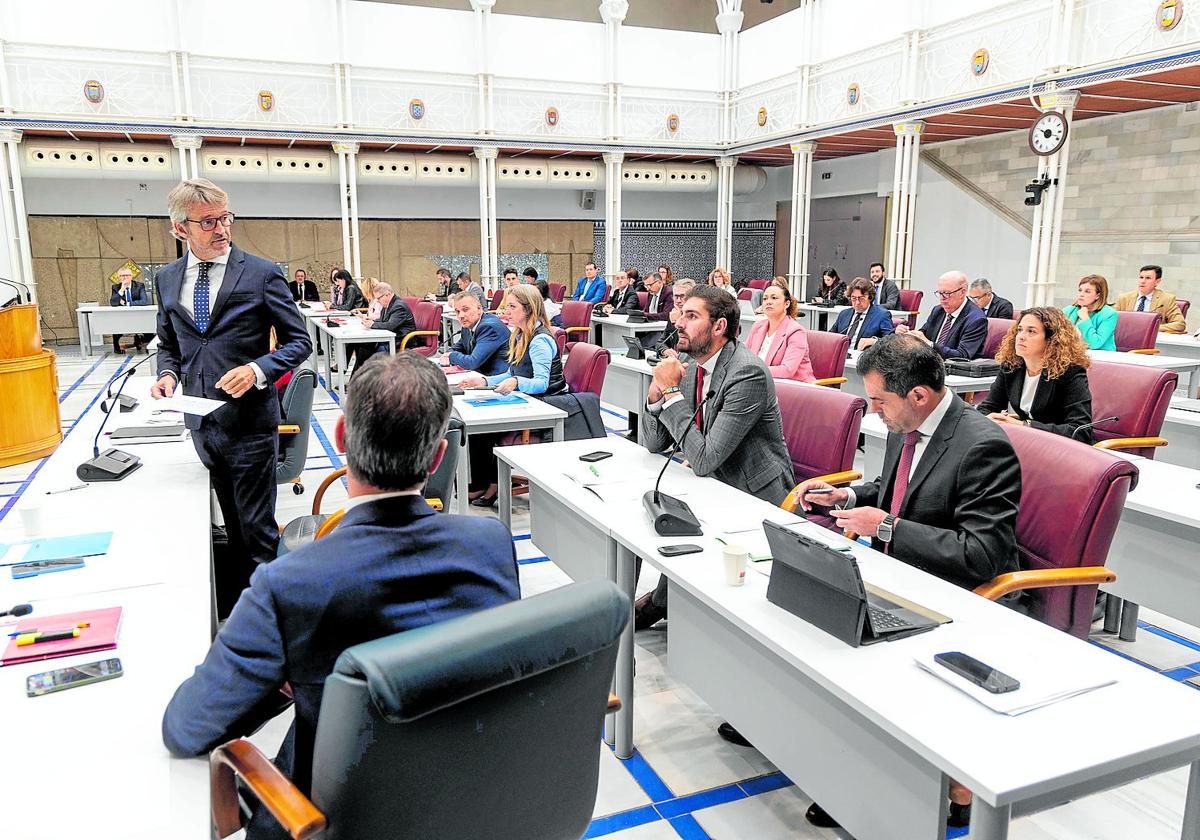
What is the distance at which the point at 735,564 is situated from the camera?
7.06 ft

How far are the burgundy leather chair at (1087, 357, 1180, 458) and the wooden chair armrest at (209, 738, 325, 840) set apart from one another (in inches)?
144

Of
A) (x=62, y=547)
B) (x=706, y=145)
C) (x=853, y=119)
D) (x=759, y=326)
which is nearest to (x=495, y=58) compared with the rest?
(x=706, y=145)

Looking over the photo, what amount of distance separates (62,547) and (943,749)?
224 centimetres

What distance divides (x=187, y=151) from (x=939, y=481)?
45.1 feet

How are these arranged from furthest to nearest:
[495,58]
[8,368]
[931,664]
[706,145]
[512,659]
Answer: [706,145] < [495,58] < [8,368] < [931,664] < [512,659]

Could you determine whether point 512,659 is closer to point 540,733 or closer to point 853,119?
point 540,733

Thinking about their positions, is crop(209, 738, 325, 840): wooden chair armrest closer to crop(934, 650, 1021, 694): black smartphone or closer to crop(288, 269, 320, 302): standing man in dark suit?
crop(934, 650, 1021, 694): black smartphone

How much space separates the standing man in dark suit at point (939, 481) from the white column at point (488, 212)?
1280 centimetres

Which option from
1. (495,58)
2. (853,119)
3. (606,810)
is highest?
(495,58)

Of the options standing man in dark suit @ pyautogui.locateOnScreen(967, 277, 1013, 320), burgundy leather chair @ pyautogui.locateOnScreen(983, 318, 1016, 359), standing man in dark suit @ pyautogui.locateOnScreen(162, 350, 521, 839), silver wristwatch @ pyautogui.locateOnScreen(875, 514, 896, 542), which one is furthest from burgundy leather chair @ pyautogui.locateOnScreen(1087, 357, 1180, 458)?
standing man in dark suit @ pyautogui.locateOnScreen(967, 277, 1013, 320)

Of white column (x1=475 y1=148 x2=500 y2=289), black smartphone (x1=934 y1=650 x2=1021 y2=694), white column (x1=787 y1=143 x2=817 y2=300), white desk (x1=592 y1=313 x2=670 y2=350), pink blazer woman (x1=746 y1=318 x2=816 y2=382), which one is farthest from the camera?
white column (x1=475 y1=148 x2=500 y2=289)

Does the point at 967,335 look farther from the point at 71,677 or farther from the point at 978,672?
the point at 71,677

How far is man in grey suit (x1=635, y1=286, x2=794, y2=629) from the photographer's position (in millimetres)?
3215

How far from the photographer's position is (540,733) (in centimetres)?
138
